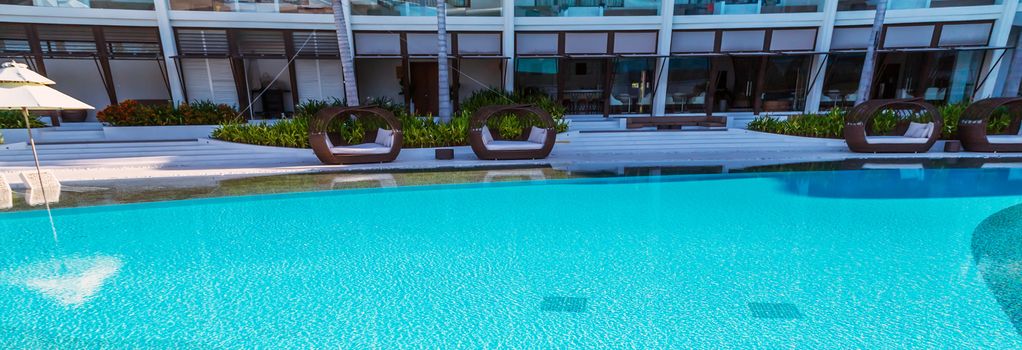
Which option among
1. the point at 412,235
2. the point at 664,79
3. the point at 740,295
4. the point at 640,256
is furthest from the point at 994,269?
the point at 664,79

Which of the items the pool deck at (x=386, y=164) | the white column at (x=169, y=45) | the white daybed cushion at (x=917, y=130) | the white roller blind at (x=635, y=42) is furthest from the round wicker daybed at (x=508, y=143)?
the white column at (x=169, y=45)

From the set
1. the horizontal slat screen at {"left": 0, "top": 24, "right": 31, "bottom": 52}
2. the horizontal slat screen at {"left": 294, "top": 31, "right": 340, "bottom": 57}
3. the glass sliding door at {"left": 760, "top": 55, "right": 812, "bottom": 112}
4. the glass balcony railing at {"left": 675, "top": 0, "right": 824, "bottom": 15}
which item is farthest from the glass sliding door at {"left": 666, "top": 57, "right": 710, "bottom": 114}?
the horizontal slat screen at {"left": 0, "top": 24, "right": 31, "bottom": 52}

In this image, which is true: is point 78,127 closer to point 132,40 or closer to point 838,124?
point 132,40

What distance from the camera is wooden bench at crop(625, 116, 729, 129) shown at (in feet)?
41.1

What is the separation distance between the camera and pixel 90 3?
41.0 feet

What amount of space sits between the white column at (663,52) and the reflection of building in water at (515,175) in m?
8.40

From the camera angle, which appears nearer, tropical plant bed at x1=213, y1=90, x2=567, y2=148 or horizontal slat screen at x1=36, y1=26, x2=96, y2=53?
tropical plant bed at x1=213, y1=90, x2=567, y2=148

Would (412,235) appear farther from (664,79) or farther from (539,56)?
(664,79)

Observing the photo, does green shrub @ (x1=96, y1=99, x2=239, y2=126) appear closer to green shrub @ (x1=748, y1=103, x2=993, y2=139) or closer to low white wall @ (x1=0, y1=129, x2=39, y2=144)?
low white wall @ (x1=0, y1=129, x2=39, y2=144)

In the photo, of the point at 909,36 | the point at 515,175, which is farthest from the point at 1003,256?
the point at 909,36

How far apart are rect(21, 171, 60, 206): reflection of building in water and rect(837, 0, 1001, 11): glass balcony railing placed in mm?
20433

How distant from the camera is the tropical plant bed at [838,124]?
34.8 feet

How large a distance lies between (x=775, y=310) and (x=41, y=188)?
1037 centimetres

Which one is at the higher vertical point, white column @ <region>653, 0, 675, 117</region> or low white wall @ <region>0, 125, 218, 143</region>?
white column @ <region>653, 0, 675, 117</region>
